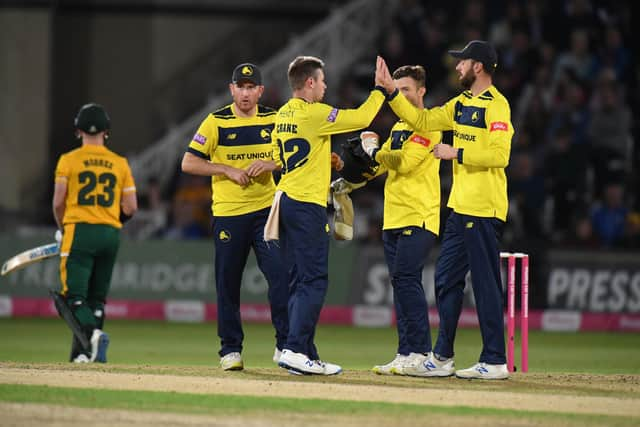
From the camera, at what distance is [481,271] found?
956cm

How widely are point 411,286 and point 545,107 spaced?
11.2 meters

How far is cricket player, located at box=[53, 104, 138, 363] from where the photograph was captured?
11812 millimetres

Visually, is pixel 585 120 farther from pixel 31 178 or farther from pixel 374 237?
pixel 31 178

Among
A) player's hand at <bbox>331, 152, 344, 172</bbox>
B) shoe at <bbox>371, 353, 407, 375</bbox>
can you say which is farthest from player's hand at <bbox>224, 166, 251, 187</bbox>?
shoe at <bbox>371, 353, 407, 375</bbox>

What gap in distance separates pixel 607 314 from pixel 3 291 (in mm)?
9312

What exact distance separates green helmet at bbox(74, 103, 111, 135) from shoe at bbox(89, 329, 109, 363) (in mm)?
1973

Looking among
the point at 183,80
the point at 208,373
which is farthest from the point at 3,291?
the point at 208,373

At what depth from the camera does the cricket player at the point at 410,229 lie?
32.2 feet

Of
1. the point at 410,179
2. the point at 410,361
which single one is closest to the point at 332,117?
the point at 410,179

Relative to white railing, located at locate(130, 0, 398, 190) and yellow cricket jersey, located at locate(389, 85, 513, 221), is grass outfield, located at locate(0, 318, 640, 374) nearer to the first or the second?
yellow cricket jersey, located at locate(389, 85, 513, 221)

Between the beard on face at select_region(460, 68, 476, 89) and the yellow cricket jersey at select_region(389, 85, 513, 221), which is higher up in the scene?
the beard on face at select_region(460, 68, 476, 89)

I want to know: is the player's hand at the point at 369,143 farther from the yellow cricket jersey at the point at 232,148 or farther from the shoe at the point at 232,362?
the shoe at the point at 232,362

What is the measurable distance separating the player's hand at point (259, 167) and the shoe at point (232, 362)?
5.04 ft

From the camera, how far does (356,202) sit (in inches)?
813
